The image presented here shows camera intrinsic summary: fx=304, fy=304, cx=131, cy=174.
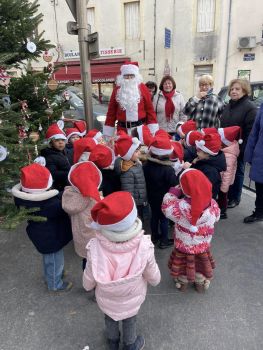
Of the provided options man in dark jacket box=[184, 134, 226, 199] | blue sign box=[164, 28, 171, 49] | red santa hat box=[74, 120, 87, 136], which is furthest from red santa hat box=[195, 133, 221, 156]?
blue sign box=[164, 28, 171, 49]

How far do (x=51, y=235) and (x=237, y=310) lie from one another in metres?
1.74

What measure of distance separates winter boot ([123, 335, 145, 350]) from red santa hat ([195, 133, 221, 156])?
1997mm

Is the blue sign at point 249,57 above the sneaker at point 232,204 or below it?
above

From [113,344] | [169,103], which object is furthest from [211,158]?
[113,344]

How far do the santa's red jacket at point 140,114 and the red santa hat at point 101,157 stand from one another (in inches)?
56.3

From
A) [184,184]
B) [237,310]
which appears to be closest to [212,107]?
[184,184]

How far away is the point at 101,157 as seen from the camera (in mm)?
3002

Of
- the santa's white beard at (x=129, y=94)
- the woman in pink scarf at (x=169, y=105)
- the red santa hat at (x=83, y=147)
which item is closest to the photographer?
the red santa hat at (x=83, y=147)

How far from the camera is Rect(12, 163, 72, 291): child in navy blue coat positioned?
8.04 ft

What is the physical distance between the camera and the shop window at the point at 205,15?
15149mm

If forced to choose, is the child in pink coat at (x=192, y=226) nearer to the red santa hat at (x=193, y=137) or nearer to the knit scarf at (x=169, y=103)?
the red santa hat at (x=193, y=137)

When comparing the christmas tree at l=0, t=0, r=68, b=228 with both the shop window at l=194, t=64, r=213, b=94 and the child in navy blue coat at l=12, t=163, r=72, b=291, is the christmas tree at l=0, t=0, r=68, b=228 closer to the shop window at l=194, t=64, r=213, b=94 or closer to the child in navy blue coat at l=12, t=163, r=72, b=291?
the child in navy blue coat at l=12, t=163, r=72, b=291

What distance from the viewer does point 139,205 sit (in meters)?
3.42

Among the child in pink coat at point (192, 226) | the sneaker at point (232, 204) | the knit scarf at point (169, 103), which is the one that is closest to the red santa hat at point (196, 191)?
the child in pink coat at point (192, 226)
